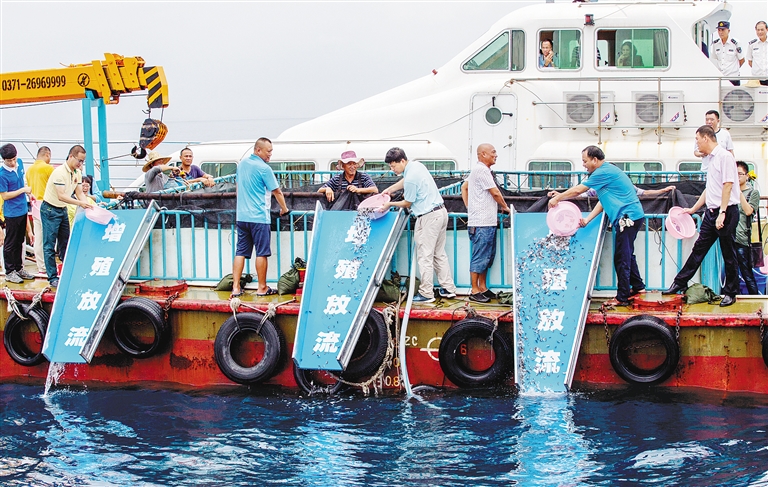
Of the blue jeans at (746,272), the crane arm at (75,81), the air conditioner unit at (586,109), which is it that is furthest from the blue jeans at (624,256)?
the crane arm at (75,81)

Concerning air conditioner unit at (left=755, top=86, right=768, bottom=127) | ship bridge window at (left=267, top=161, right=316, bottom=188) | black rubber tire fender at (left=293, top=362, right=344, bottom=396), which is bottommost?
black rubber tire fender at (left=293, top=362, right=344, bottom=396)

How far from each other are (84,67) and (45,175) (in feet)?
11.4

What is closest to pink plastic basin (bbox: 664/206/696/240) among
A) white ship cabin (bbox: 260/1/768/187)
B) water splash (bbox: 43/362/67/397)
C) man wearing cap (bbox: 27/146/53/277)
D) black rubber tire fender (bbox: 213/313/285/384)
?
black rubber tire fender (bbox: 213/313/285/384)

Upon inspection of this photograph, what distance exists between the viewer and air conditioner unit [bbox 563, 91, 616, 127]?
14.1 metres

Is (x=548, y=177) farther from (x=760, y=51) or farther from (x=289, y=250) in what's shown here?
(x=289, y=250)

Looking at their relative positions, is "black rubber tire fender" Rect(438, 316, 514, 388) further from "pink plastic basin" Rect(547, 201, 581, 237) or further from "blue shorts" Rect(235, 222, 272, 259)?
"blue shorts" Rect(235, 222, 272, 259)

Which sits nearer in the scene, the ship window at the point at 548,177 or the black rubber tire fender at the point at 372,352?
the black rubber tire fender at the point at 372,352

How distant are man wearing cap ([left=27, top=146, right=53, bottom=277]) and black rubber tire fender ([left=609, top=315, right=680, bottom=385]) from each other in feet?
23.9

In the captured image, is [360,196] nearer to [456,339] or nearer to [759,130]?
[456,339]

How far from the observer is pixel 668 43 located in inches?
562

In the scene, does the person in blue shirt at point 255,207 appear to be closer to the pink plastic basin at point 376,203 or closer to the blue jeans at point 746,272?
the pink plastic basin at point 376,203

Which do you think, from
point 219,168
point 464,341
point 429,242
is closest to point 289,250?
point 429,242

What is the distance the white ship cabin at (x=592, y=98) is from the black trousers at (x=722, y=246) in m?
4.76

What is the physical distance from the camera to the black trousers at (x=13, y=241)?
11633 millimetres
